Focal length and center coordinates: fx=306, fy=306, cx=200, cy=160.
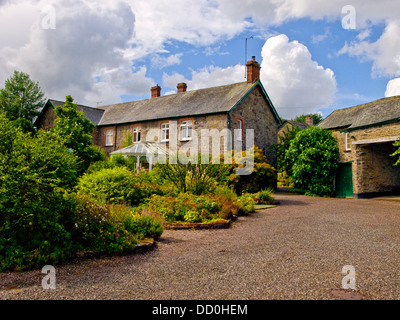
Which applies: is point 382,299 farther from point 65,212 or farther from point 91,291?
point 65,212

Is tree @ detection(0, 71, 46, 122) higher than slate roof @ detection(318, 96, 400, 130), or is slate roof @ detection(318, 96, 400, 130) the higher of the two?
tree @ detection(0, 71, 46, 122)

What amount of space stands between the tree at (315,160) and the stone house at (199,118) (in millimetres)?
3896

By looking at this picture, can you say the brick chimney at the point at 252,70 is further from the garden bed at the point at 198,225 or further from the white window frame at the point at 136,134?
the garden bed at the point at 198,225

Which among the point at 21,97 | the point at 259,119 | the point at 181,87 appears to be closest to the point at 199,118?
the point at 259,119

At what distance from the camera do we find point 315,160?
20.4 meters

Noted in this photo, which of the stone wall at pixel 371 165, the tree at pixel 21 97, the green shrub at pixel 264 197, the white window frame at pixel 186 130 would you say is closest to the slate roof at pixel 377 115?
the stone wall at pixel 371 165

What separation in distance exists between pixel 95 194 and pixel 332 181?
17.1 m

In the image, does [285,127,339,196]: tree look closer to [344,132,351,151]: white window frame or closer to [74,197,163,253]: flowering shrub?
[344,132,351,151]: white window frame

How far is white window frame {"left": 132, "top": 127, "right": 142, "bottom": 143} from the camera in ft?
83.5

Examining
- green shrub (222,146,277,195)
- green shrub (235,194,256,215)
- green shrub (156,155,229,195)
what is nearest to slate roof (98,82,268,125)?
green shrub (222,146,277,195)

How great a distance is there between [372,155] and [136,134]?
17.5 metres

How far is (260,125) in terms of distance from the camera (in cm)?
2453

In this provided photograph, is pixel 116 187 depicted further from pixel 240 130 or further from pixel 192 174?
pixel 240 130

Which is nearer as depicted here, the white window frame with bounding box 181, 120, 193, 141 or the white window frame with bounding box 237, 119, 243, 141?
the white window frame with bounding box 237, 119, 243, 141
